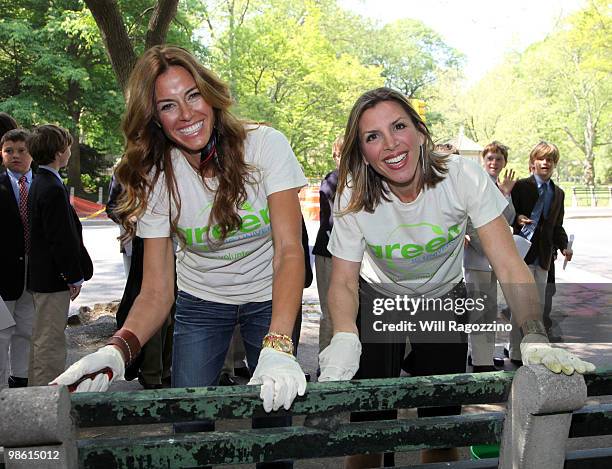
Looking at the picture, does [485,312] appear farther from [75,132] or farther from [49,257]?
[75,132]

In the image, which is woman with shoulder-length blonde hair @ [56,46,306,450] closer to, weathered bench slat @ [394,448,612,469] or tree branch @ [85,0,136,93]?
weathered bench slat @ [394,448,612,469]

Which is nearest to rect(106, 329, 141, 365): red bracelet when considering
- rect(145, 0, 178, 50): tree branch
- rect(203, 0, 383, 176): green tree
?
rect(145, 0, 178, 50): tree branch

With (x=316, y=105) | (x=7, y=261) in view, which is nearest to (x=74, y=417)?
(x=7, y=261)

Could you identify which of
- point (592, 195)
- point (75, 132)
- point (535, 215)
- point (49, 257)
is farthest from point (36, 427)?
point (592, 195)

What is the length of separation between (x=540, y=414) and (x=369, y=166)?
4.24 ft

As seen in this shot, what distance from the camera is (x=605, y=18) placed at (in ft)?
80.6

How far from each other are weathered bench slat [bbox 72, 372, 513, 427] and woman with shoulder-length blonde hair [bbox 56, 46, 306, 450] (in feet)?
2.02

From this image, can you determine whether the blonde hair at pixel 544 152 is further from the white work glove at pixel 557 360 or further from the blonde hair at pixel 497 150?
the white work glove at pixel 557 360

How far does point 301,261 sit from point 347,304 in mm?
265

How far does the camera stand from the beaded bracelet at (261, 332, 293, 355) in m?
2.17

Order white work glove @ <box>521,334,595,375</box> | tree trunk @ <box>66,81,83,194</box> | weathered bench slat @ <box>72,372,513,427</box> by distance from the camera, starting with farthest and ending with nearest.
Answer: tree trunk @ <box>66,81,83,194</box> < white work glove @ <box>521,334,595,375</box> < weathered bench slat @ <box>72,372,513,427</box>

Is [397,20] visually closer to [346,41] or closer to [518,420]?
[346,41]

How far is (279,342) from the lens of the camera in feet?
7.16

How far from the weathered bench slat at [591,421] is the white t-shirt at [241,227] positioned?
3.96 ft
